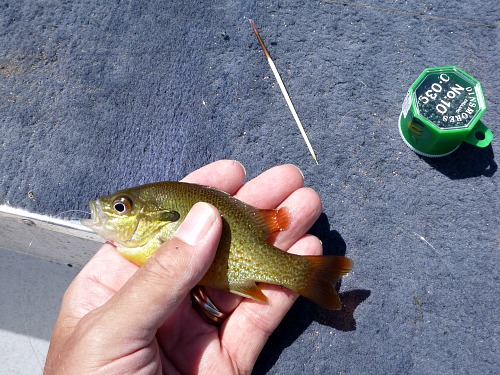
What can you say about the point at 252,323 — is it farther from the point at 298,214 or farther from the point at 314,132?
the point at 314,132

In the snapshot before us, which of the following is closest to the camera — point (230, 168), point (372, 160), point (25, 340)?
point (230, 168)

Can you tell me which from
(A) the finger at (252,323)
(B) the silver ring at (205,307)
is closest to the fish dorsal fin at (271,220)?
(A) the finger at (252,323)

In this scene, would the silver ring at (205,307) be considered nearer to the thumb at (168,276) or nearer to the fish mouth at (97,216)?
the thumb at (168,276)

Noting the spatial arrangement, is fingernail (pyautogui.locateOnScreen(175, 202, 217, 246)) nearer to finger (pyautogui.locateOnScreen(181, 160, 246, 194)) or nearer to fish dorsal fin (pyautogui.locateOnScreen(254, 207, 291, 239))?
fish dorsal fin (pyautogui.locateOnScreen(254, 207, 291, 239))

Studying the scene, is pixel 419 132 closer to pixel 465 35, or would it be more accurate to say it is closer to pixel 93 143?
pixel 465 35

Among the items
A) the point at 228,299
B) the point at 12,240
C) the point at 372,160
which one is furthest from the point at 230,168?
the point at 12,240

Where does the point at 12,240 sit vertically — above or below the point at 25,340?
above

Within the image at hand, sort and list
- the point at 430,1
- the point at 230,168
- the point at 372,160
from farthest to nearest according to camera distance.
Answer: the point at 430,1 → the point at 372,160 → the point at 230,168
